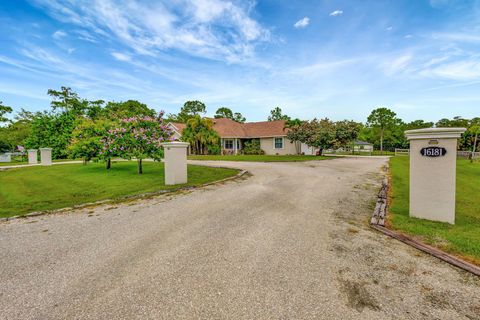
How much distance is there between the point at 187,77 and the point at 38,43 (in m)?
11.0

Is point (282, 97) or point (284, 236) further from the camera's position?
point (282, 97)

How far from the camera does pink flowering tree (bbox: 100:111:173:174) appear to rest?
34.4 ft

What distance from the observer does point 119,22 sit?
13266 millimetres

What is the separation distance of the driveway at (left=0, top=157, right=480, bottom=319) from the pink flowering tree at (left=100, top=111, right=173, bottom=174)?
5.88 metres

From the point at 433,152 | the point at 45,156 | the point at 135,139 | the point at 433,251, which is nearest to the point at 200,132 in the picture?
the point at 45,156

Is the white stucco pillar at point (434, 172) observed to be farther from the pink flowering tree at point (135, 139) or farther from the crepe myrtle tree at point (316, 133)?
the crepe myrtle tree at point (316, 133)

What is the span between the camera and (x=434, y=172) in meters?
4.29

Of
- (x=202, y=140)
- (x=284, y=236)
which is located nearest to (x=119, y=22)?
(x=202, y=140)

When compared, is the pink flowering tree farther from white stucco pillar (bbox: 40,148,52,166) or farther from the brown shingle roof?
the brown shingle roof

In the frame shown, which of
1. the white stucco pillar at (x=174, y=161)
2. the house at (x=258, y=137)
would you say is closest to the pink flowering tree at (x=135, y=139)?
the white stucco pillar at (x=174, y=161)

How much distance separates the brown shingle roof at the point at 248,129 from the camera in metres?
28.1

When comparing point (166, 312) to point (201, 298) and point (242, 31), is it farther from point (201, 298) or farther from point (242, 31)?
point (242, 31)

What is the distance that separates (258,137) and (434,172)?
81.5 ft

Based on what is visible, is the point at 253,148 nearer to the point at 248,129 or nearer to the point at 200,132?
the point at 248,129
